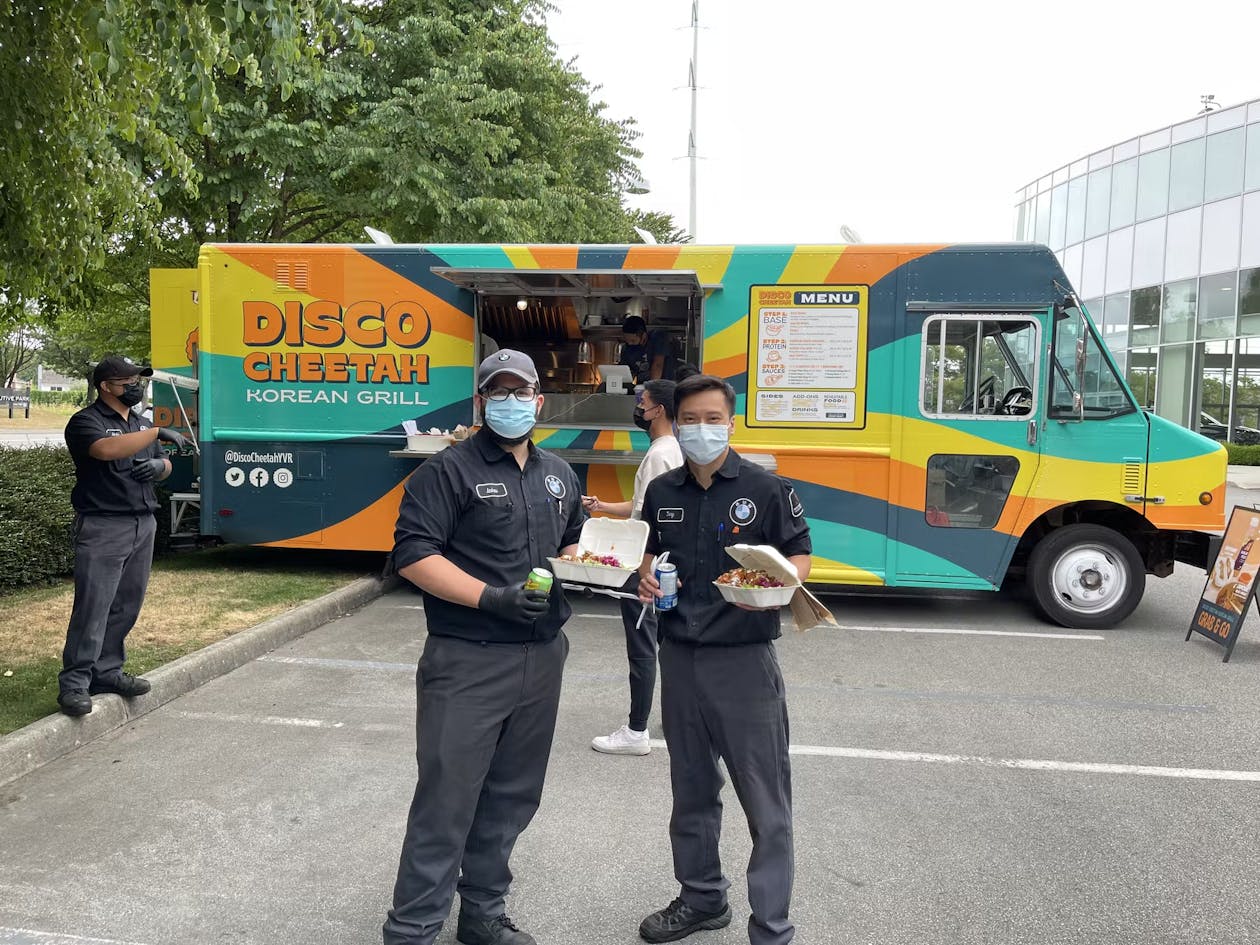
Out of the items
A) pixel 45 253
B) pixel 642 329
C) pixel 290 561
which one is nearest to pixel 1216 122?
pixel 642 329

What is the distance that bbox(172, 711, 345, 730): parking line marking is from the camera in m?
5.20

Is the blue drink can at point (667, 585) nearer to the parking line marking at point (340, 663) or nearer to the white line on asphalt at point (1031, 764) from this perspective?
the white line on asphalt at point (1031, 764)

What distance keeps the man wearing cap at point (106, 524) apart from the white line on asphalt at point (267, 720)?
0.40m

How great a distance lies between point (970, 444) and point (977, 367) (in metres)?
0.61

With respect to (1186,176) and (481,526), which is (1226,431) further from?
(481,526)

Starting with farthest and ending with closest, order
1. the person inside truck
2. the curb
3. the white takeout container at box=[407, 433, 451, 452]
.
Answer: the person inside truck
the white takeout container at box=[407, 433, 451, 452]
the curb

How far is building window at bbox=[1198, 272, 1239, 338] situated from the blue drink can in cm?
2910

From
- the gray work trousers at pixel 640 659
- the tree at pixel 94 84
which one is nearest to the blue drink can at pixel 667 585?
the gray work trousers at pixel 640 659

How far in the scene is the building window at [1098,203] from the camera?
105 feet

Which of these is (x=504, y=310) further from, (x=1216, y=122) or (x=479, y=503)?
(x=1216, y=122)

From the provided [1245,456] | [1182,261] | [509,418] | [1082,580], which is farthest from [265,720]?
[1182,261]

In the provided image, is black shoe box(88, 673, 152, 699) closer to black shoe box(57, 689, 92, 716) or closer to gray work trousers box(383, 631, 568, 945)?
black shoe box(57, 689, 92, 716)

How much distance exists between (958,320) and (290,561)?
6.53 m

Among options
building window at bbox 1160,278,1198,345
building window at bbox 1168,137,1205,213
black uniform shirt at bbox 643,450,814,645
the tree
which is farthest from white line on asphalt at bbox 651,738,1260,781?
building window at bbox 1168,137,1205,213
